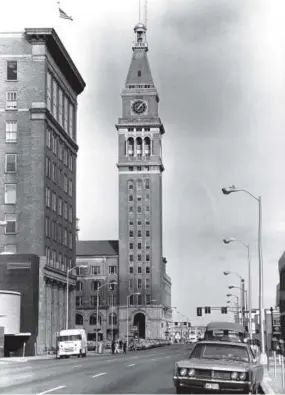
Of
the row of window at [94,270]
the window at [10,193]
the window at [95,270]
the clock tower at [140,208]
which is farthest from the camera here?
the window at [95,270]

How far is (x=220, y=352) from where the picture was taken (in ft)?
68.1

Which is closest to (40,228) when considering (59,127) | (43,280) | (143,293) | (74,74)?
(43,280)

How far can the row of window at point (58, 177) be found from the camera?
316ft

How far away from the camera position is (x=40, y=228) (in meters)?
91.1

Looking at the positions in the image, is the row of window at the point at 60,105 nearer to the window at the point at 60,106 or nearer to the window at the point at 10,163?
the window at the point at 60,106

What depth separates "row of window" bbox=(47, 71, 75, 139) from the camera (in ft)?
317

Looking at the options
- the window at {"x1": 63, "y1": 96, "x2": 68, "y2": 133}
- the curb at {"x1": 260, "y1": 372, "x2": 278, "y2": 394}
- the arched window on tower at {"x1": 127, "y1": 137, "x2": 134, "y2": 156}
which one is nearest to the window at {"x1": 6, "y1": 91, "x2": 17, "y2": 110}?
the window at {"x1": 63, "y1": 96, "x2": 68, "y2": 133}

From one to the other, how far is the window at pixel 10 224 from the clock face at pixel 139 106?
99.3m

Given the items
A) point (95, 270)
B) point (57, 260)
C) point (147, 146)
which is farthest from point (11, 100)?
point (95, 270)

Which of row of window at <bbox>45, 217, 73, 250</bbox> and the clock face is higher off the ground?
the clock face

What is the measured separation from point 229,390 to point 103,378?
32.1ft

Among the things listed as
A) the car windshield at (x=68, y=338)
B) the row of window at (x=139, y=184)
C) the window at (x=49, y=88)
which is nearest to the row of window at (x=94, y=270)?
the row of window at (x=139, y=184)

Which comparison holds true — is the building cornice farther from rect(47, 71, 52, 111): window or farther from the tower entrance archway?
the tower entrance archway

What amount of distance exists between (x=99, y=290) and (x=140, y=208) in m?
22.1
